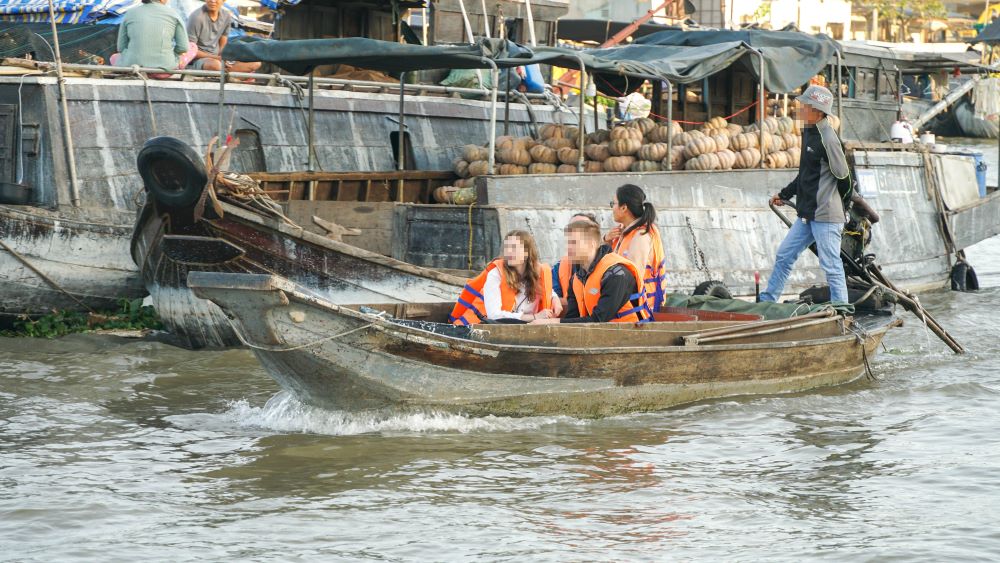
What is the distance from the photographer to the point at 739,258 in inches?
547

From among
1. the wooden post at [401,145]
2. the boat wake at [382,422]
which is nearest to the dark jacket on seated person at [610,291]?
the boat wake at [382,422]

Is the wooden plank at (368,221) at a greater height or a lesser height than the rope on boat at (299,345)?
greater

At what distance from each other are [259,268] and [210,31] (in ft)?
18.7

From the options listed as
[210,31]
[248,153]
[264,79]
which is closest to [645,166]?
[248,153]

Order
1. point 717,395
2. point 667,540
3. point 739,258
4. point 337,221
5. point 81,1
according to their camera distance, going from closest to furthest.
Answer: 1. point 667,540
2. point 717,395
3. point 337,221
4. point 739,258
5. point 81,1

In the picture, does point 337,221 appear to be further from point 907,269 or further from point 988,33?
point 988,33

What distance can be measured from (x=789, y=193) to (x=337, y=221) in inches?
165

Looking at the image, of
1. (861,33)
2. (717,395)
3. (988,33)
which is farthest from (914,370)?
(861,33)

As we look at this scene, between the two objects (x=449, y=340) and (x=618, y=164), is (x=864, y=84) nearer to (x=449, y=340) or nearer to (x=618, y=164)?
(x=618, y=164)

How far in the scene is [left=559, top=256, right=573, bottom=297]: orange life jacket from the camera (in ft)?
30.3

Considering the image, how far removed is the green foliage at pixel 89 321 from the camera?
40.7 feet

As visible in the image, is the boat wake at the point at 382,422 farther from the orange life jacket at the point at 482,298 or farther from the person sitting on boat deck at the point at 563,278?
the person sitting on boat deck at the point at 563,278

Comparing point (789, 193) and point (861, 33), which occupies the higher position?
point (861, 33)

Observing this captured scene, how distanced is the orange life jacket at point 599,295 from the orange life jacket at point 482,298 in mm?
245
